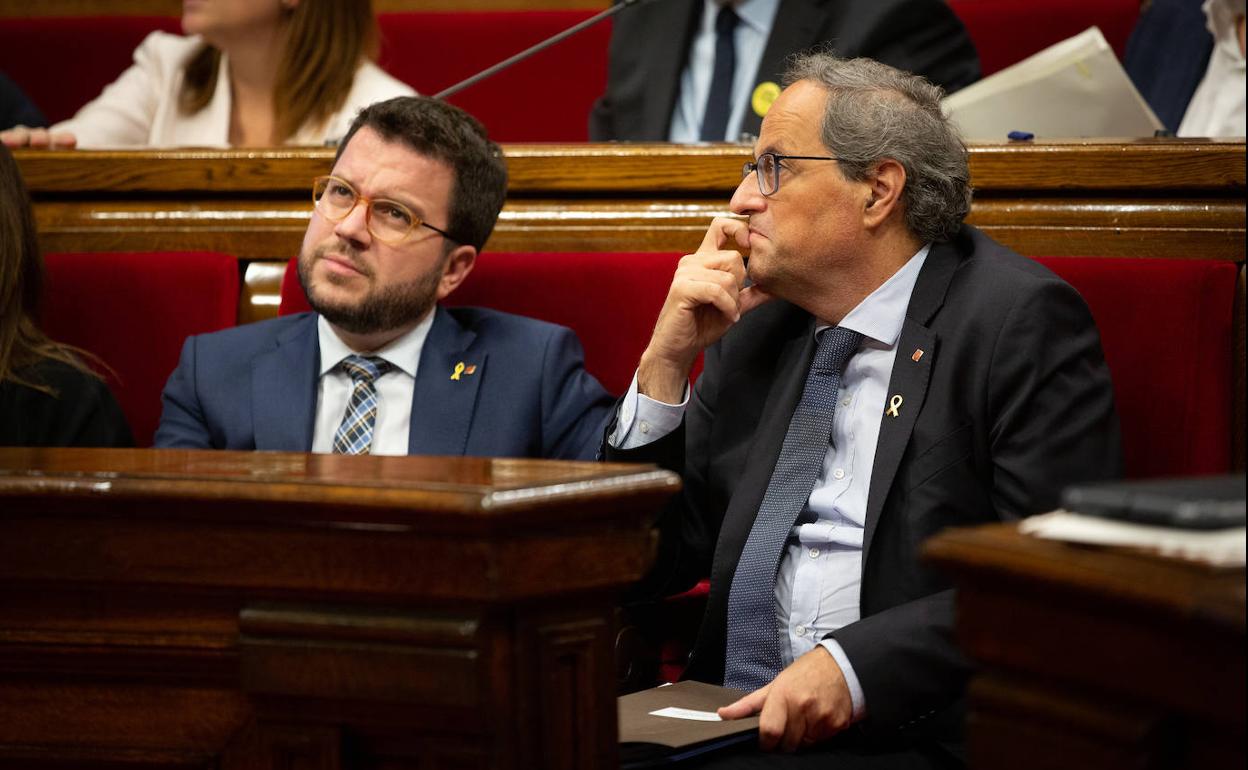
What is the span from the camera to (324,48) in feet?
8.16

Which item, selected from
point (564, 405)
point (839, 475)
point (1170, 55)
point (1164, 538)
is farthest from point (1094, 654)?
point (1170, 55)

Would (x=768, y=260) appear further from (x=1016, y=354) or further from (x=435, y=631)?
(x=435, y=631)

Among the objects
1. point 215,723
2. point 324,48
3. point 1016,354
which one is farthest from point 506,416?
point 324,48

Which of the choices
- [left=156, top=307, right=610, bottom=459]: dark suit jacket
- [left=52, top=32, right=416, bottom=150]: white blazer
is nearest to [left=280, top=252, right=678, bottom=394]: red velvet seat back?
[left=156, top=307, right=610, bottom=459]: dark suit jacket

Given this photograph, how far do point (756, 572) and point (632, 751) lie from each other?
12.4 inches

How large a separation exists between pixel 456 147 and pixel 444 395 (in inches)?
12.5

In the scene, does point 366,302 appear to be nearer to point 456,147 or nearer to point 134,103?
point 456,147

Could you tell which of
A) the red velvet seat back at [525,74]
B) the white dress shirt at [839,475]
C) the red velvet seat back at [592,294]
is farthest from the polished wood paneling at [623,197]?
the red velvet seat back at [525,74]

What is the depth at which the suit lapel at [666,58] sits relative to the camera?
2.49 metres

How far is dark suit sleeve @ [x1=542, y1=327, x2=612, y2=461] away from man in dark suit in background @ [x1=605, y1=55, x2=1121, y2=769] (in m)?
0.19

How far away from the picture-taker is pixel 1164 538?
0.74m

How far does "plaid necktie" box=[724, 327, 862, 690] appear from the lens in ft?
4.66

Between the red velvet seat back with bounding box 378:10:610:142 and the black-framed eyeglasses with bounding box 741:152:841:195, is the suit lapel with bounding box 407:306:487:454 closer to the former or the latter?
the black-framed eyeglasses with bounding box 741:152:841:195

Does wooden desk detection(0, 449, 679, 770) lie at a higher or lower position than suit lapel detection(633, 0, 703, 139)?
lower
